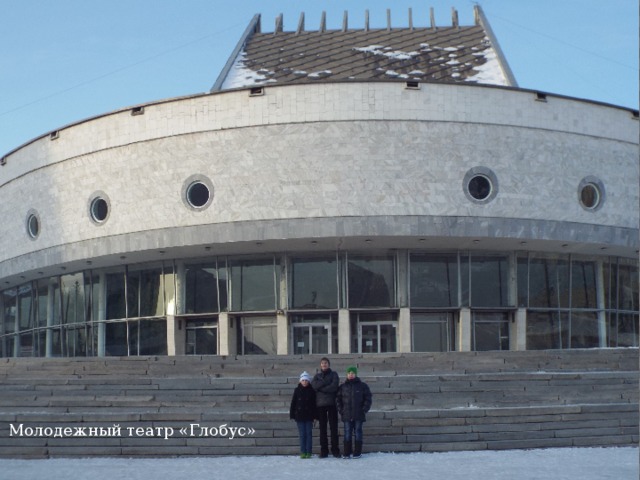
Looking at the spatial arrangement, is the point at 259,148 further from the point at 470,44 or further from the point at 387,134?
the point at 470,44

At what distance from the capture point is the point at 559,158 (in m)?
26.8

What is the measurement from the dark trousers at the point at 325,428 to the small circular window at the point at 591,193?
15984 millimetres

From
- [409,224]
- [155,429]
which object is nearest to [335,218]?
[409,224]

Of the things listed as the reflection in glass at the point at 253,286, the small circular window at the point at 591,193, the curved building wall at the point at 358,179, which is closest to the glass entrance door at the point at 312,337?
the curved building wall at the point at 358,179

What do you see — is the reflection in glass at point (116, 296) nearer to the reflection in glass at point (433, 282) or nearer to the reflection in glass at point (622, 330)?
the reflection in glass at point (433, 282)

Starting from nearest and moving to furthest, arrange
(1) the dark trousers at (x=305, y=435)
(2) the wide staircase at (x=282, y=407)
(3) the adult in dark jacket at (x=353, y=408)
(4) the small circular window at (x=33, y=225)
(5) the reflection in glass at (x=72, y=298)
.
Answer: (3) the adult in dark jacket at (x=353, y=408)
(1) the dark trousers at (x=305, y=435)
(2) the wide staircase at (x=282, y=407)
(4) the small circular window at (x=33, y=225)
(5) the reflection in glass at (x=72, y=298)

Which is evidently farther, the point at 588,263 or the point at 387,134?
the point at 588,263

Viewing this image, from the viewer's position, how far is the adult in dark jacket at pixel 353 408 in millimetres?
13070

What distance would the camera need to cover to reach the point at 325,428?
1328cm

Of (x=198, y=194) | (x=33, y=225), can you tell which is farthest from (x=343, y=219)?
(x=33, y=225)

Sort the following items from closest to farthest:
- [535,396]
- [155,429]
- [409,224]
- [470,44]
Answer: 1. [155,429]
2. [535,396]
3. [409,224]
4. [470,44]

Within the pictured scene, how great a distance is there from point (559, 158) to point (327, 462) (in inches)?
653

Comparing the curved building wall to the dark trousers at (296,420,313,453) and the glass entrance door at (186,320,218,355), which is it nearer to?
the glass entrance door at (186,320,218,355)

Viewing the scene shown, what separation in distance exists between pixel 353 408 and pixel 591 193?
1659cm
